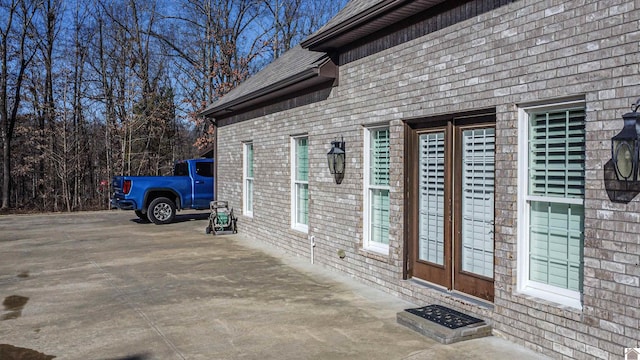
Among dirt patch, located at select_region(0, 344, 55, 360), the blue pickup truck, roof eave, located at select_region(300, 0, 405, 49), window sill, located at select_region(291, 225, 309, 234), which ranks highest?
roof eave, located at select_region(300, 0, 405, 49)

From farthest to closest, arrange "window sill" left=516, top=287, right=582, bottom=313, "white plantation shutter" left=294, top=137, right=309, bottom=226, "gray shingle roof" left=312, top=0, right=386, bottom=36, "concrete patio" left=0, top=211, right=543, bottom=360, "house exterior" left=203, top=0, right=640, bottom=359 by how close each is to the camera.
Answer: "white plantation shutter" left=294, top=137, right=309, bottom=226 → "gray shingle roof" left=312, top=0, right=386, bottom=36 → "concrete patio" left=0, top=211, right=543, bottom=360 → "window sill" left=516, top=287, right=582, bottom=313 → "house exterior" left=203, top=0, right=640, bottom=359

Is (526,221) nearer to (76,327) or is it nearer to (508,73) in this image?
(508,73)

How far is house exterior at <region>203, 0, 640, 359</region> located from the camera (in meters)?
3.89

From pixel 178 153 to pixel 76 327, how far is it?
2153cm

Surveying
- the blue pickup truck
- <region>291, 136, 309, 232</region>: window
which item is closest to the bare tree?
the blue pickup truck

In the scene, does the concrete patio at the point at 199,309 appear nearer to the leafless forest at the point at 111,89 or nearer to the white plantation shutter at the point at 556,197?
the white plantation shutter at the point at 556,197

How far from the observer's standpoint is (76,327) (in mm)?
5332

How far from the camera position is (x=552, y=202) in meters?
4.48

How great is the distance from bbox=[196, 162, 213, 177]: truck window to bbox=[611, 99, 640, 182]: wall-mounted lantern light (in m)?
13.0

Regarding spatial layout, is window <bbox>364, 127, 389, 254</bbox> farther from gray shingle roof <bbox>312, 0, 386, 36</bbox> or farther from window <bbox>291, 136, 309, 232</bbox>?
window <bbox>291, 136, 309, 232</bbox>

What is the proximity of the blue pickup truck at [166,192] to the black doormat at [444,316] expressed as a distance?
1087 centimetres

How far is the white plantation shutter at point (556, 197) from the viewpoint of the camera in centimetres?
429

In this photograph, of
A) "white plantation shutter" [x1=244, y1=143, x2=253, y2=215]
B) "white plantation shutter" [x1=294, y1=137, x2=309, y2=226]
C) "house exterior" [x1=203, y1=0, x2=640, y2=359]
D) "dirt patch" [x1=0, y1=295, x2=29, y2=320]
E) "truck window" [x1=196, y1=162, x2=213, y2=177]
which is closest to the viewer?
"house exterior" [x1=203, y1=0, x2=640, y2=359]

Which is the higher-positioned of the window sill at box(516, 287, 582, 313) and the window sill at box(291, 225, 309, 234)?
the window sill at box(291, 225, 309, 234)
